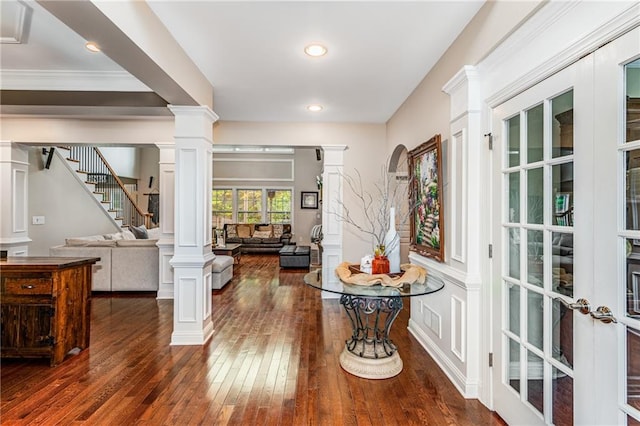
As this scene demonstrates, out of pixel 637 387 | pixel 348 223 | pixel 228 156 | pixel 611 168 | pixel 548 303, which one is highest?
pixel 228 156

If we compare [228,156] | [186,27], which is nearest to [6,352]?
[186,27]

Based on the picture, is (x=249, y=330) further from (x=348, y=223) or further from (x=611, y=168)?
(x=611, y=168)

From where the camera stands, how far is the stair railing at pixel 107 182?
23.8 ft

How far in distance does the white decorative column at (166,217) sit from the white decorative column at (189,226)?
74.8 inches

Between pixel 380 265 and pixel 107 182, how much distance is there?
7.52m

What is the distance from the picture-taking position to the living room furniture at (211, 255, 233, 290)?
532 centimetres

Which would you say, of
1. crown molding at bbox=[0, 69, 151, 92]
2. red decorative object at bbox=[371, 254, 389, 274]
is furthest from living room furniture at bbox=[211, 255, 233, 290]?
red decorative object at bbox=[371, 254, 389, 274]

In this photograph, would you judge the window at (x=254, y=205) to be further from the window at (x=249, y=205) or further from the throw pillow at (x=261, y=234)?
the throw pillow at (x=261, y=234)

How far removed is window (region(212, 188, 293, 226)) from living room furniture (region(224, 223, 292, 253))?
49 centimetres

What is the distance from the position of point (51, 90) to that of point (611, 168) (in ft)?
15.2

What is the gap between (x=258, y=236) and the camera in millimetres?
10250

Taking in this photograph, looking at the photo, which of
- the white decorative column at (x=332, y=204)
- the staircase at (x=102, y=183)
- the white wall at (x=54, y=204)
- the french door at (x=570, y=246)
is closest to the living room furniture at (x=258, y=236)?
the staircase at (x=102, y=183)

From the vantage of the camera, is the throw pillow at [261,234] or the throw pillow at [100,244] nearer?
the throw pillow at [100,244]

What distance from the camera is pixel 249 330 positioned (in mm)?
3625
